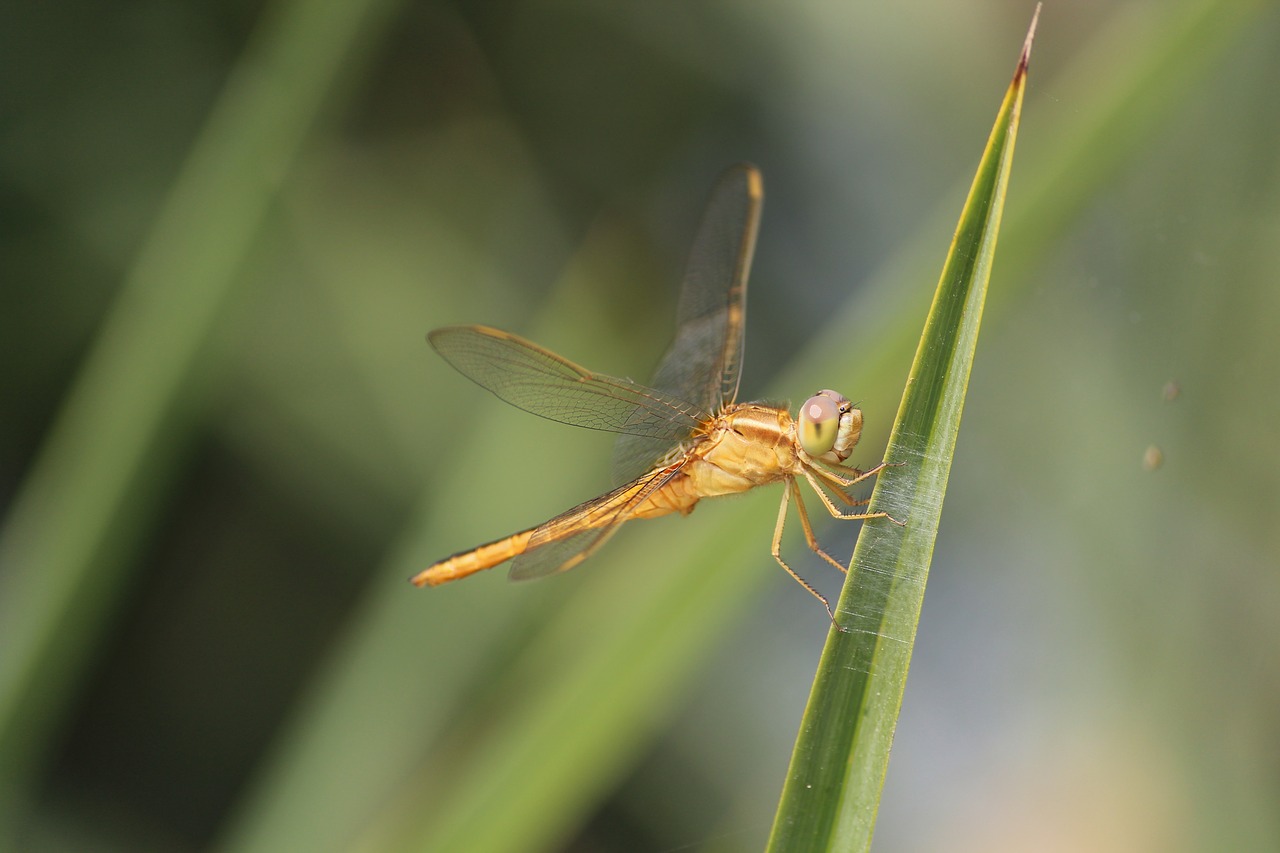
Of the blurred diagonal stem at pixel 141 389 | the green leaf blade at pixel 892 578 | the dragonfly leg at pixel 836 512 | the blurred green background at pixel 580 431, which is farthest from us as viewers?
the blurred diagonal stem at pixel 141 389

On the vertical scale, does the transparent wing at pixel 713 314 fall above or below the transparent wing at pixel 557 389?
above

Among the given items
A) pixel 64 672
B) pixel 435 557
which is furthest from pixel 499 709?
pixel 64 672

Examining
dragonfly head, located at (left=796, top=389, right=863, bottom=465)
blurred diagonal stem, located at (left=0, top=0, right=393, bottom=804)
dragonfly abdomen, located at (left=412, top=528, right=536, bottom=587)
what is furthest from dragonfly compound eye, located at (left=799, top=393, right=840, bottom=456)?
blurred diagonal stem, located at (left=0, top=0, right=393, bottom=804)

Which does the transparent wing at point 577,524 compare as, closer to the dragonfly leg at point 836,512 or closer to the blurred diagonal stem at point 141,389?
the dragonfly leg at point 836,512

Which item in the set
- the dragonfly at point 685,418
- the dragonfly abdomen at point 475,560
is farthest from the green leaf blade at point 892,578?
the dragonfly abdomen at point 475,560

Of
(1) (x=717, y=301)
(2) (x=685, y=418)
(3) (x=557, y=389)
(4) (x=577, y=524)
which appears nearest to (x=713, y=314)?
(1) (x=717, y=301)

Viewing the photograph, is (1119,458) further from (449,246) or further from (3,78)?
(3,78)

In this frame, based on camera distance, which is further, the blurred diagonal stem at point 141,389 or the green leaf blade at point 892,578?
the blurred diagonal stem at point 141,389
